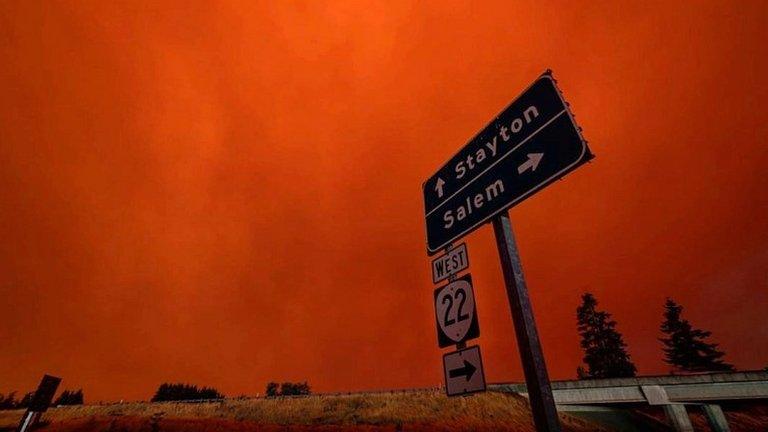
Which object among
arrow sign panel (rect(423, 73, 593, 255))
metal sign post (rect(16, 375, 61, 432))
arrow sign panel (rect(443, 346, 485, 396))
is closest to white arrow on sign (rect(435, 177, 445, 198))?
arrow sign panel (rect(423, 73, 593, 255))

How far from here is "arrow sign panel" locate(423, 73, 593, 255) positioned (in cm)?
380

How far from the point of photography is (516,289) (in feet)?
12.2

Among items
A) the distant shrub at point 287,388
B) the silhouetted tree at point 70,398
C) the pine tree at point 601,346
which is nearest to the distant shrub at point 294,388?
the distant shrub at point 287,388

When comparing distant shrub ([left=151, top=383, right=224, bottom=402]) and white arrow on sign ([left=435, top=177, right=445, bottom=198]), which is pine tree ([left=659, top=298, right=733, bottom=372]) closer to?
white arrow on sign ([left=435, top=177, right=445, bottom=198])

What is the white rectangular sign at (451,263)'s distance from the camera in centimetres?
450

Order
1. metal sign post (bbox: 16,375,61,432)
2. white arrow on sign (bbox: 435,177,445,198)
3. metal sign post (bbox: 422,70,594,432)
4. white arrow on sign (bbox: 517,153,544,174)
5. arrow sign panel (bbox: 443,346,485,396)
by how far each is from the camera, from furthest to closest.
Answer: metal sign post (bbox: 16,375,61,432), white arrow on sign (bbox: 435,177,445,198), white arrow on sign (bbox: 517,153,544,174), arrow sign panel (bbox: 443,346,485,396), metal sign post (bbox: 422,70,594,432)

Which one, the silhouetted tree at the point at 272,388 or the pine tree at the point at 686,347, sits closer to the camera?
the pine tree at the point at 686,347

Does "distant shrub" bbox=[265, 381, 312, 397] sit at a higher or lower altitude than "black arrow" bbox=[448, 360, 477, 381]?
higher

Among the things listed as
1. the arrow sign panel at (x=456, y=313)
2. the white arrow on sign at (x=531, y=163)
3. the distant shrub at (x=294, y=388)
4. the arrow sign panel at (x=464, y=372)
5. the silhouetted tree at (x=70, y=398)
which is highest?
the distant shrub at (x=294, y=388)

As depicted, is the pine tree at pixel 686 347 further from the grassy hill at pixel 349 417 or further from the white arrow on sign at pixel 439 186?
the white arrow on sign at pixel 439 186

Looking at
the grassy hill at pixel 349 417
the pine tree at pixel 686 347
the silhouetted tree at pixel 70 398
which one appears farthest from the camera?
the silhouetted tree at pixel 70 398

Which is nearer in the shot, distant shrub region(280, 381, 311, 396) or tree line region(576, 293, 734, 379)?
tree line region(576, 293, 734, 379)

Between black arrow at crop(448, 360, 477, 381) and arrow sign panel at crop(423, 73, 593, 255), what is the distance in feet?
5.14

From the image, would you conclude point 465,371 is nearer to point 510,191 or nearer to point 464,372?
point 464,372
